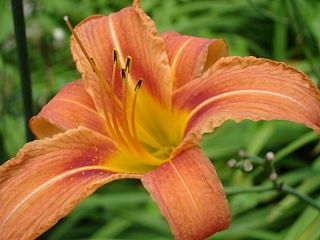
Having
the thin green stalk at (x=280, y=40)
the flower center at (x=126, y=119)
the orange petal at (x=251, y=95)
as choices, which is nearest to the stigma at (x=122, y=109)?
the flower center at (x=126, y=119)

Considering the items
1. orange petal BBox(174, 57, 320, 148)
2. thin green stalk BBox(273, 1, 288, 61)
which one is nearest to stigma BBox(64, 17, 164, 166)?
orange petal BBox(174, 57, 320, 148)

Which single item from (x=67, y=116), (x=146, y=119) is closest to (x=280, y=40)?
(x=146, y=119)

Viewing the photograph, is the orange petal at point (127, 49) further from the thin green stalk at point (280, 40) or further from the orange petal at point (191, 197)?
the thin green stalk at point (280, 40)

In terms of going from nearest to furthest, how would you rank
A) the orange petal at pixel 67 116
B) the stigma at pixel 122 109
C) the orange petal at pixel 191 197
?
the orange petal at pixel 191 197, the stigma at pixel 122 109, the orange petal at pixel 67 116

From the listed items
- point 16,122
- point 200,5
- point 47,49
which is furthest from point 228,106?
point 200,5

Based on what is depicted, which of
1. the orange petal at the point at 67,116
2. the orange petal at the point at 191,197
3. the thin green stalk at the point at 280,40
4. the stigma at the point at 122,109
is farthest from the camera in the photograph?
the thin green stalk at the point at 280,40

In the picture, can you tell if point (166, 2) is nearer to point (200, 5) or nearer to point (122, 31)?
point (200, 5)

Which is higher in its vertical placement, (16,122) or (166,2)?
(166,2)
